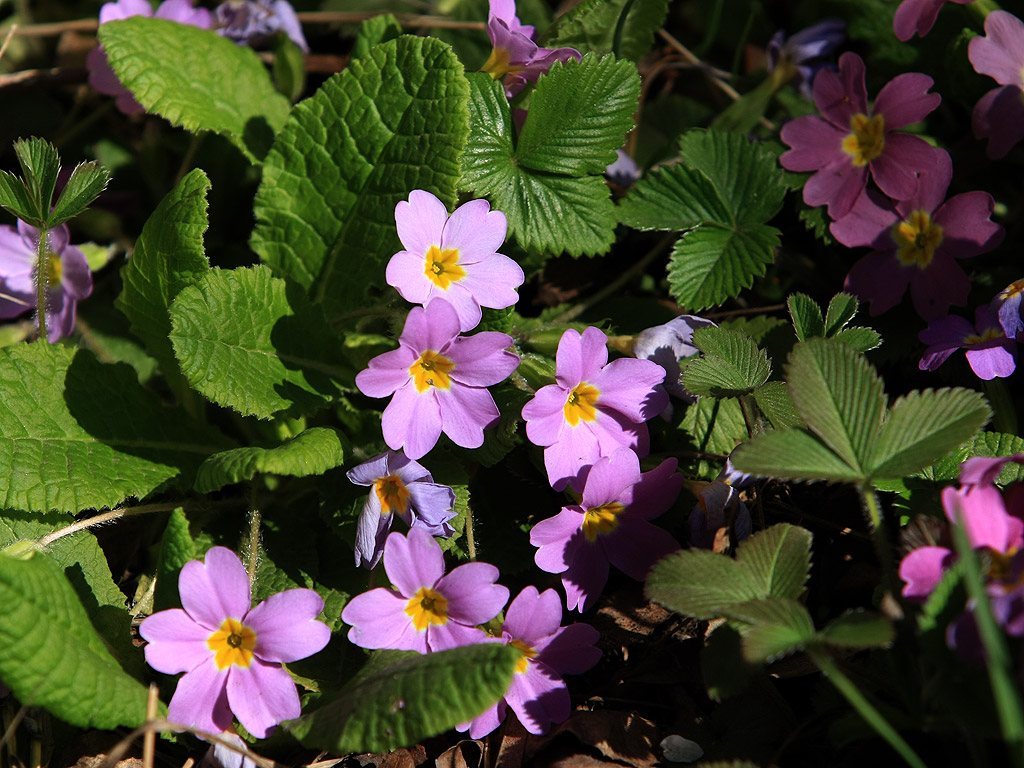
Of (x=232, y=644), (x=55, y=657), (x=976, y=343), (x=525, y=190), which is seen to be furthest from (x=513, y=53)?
(x=55, y=657)

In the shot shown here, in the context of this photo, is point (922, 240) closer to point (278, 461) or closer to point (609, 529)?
point (609, 529)

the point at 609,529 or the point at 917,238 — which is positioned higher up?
the point at 917,238

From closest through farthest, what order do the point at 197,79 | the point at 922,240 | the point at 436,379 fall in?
the point at 436,379 < the point at 922,240 < the point at 197,79

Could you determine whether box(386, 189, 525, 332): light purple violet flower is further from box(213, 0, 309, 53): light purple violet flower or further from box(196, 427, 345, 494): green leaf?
box(213, 0, 309, 53): light purple violet flower

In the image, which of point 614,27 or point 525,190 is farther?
point 614,27

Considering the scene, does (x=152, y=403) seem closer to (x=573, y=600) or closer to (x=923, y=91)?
(x=573, y=600)

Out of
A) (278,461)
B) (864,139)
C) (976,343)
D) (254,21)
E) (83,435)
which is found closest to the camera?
(278,461)

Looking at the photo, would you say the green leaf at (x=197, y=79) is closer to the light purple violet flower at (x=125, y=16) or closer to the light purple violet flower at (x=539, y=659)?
the light purple violet flower at (x=125, y=16)
